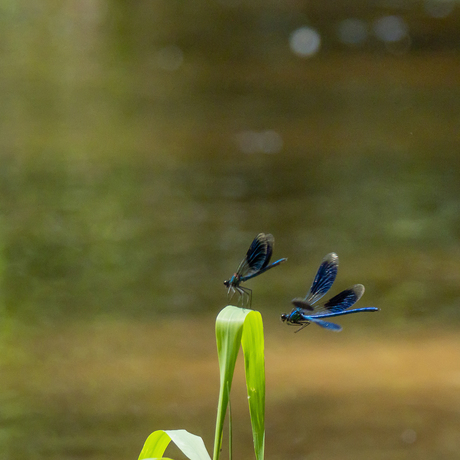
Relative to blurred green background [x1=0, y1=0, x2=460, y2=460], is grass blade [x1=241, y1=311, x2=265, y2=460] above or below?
→ below

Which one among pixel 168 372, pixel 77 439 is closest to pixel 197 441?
pixel 168 372

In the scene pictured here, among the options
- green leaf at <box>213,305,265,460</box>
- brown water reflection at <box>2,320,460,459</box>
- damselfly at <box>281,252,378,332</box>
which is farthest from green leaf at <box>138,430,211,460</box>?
brown water reflection at <box>2,320,460,459</box>

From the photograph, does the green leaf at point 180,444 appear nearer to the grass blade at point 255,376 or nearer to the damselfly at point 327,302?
the grass blade at point 255,376

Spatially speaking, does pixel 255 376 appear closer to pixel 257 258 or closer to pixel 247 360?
pixel 247 360

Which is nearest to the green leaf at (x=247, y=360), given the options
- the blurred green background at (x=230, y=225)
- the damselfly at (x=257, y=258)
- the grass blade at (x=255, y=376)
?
the grass blade at (x=255, y=376)

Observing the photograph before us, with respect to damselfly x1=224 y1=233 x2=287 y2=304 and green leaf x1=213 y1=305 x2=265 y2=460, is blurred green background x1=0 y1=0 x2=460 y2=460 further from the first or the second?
green leaf x1=213 y1=305 x2=265 y2=460

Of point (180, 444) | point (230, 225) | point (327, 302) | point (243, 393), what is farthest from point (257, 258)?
point (243, 393)

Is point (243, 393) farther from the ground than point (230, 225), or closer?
closer
